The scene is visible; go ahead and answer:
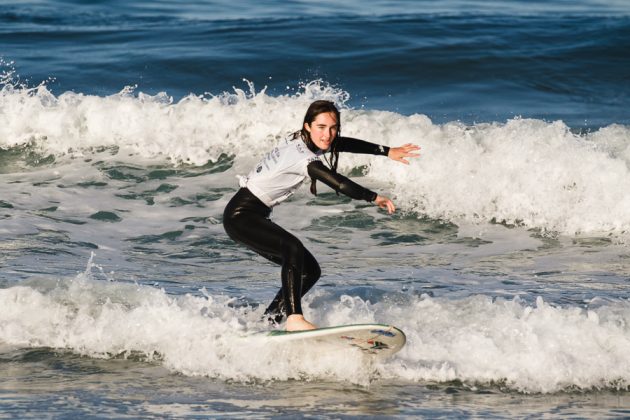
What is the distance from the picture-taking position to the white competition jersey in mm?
6492

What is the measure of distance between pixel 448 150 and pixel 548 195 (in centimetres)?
149

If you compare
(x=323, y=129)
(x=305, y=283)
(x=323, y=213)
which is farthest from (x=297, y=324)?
(x=323, y=213)

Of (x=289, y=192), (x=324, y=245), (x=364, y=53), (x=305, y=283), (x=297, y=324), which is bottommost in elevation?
(x=324, y=245)

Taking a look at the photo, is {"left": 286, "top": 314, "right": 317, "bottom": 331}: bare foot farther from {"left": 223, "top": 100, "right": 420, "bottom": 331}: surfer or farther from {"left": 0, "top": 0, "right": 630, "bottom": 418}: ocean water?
{"left": 0, "top": 0, "right": 630, "bottom": 418}: ocean water

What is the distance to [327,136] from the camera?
21.4 ft

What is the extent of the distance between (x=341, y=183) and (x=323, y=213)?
17.0ft

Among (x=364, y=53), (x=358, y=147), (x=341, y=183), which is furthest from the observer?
(x=364, y=53)

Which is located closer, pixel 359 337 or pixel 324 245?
pixel 359 337

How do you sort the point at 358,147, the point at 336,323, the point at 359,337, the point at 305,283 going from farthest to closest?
the point at 336,323 → the point at 358,147 → the point at 305,283 → the point at 359,337

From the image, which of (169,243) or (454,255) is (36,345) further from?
(454,255)

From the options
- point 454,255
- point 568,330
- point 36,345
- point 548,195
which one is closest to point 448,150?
point 548,195

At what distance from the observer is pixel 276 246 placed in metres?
6.58

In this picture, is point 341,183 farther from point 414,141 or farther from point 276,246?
point 414,141

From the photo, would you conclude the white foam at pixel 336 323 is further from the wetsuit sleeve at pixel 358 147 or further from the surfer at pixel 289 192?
the wetsuit sleeve at pixel 358 147
